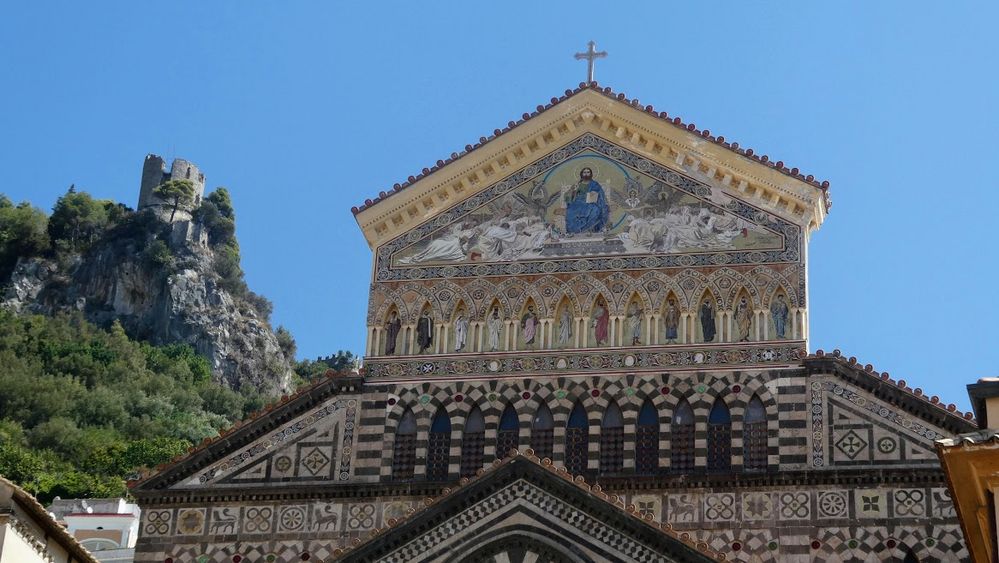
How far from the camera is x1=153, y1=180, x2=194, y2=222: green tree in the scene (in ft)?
417

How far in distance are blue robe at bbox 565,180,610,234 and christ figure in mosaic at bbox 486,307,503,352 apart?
6.52 ft

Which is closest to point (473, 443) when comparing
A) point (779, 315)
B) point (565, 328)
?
point (565, 328)

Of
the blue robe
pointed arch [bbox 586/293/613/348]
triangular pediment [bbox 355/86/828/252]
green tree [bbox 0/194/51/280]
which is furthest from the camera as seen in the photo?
green tree [bbox 0/194/51/280]

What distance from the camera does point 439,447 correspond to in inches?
1209

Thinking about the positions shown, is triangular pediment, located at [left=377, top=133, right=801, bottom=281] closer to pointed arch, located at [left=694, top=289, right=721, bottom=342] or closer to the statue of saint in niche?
the statue of saint in niche

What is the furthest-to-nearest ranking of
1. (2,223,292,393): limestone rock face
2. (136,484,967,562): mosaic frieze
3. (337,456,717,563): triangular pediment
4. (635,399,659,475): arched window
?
(2,223,292,393): limestone rock face < (635,399,659,475): arched window < (136,484,967,562): mosaic frieze < (337,456,717,563): triangular pediment

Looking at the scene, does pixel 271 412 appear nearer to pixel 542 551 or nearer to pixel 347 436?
pixel 347 436

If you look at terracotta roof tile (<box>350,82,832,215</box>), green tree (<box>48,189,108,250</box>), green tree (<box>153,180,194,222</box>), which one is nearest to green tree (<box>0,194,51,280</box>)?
green tree (<box>48,189,108,250</box>)

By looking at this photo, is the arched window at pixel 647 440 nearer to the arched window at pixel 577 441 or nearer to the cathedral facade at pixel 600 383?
the cathedral facade at pixel 600 383

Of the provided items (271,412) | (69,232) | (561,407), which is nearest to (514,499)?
(561,407)

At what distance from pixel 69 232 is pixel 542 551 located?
102m

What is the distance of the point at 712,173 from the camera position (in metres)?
32.0

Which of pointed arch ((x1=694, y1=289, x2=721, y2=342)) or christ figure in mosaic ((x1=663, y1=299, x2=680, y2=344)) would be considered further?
christ figure in mosaic ((x1=663, y1=299, x2=680, y2=344))

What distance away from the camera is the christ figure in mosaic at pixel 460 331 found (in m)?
31.4
